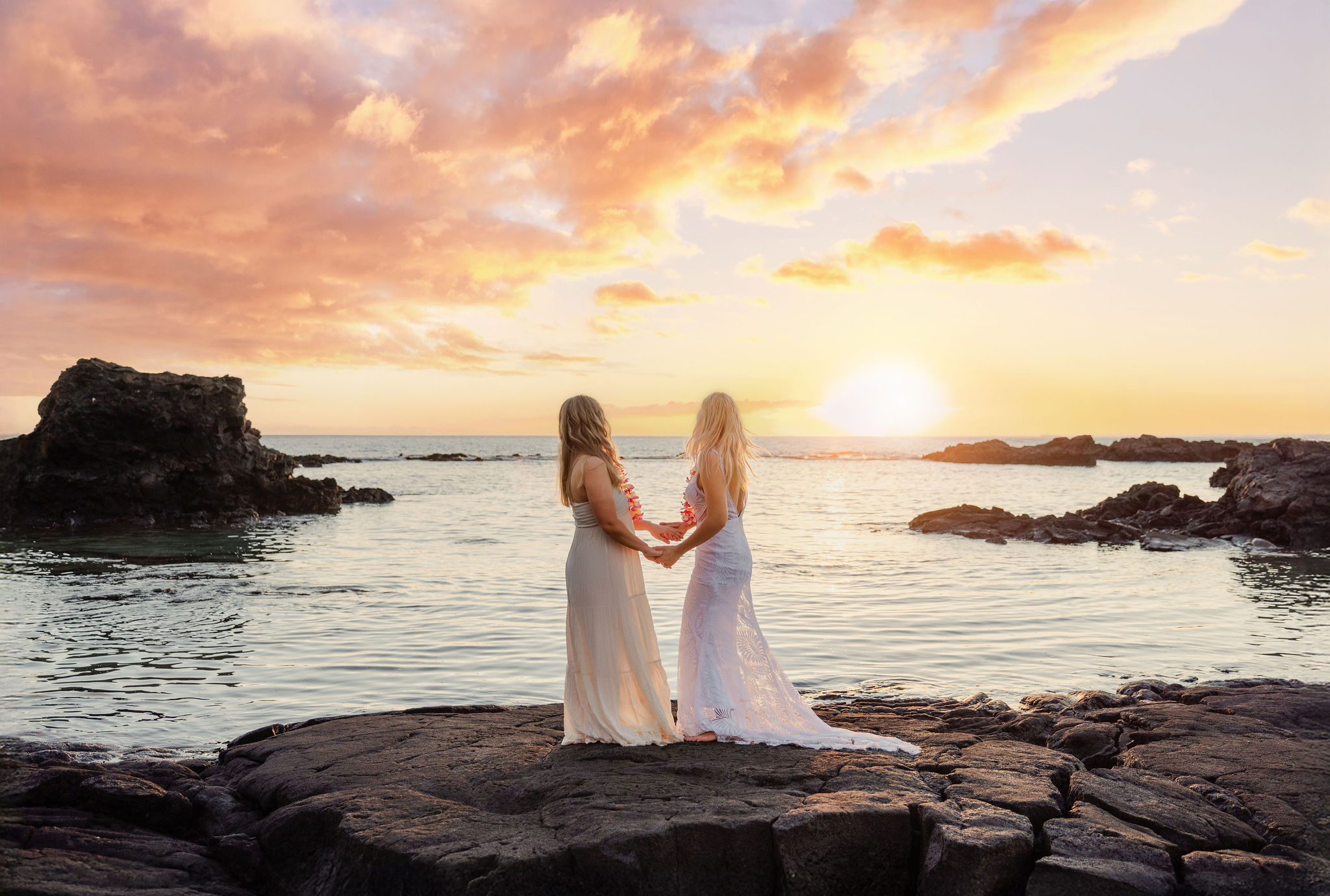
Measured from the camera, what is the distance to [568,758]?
18.5 ft

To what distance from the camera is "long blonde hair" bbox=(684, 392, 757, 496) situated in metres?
6.11

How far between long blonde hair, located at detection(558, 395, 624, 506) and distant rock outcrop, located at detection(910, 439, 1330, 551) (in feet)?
71.6

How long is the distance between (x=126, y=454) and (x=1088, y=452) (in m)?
81.1

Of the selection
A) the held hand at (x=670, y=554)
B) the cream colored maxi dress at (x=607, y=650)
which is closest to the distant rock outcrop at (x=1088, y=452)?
the held hand at (x=670, y=554)

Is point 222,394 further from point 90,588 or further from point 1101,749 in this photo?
point 1101,749

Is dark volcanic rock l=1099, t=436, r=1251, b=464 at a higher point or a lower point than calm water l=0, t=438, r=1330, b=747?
higher

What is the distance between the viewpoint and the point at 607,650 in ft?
19.6

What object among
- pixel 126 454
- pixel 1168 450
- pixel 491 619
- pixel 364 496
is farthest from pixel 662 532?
pixel 1168 450

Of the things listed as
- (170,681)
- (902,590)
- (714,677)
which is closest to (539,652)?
(170,681)

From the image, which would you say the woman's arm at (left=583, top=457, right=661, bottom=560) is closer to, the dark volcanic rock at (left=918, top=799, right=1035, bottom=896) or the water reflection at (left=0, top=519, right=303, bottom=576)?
the dark volcanic rock at (left=918, top=799, right=1035, bottom=896)

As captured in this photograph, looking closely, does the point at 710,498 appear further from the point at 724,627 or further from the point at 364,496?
the point at 364,496

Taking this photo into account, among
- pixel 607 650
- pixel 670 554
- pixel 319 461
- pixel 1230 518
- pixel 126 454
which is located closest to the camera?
pixel 607 650

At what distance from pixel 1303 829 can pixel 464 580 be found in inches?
590

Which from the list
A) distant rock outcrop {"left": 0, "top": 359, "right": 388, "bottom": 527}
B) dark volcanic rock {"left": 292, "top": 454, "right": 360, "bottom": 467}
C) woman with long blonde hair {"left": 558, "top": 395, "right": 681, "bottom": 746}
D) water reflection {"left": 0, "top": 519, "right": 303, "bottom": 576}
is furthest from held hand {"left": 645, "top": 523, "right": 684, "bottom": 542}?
dark volcanic rock {"left": 292, "top": 454, "right": 360, "bottom": 467}
